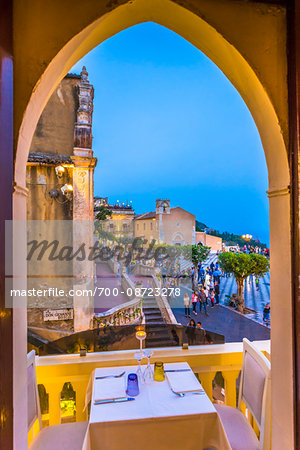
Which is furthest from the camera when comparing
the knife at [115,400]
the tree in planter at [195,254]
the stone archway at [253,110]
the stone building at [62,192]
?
the tree in planter at [195,254]

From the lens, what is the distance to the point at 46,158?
18.7ft

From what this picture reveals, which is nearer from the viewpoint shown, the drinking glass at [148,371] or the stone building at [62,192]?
the drinking glass at [148,371]

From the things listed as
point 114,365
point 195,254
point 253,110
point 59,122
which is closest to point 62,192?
point 59,122

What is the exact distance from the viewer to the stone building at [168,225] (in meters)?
23.3

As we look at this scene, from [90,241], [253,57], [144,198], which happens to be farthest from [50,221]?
[144,198]

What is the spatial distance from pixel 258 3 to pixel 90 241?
5381 millimetres

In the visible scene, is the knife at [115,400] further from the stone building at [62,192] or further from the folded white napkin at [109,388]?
the stone building at [62,192]

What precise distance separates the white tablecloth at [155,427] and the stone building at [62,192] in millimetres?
4656

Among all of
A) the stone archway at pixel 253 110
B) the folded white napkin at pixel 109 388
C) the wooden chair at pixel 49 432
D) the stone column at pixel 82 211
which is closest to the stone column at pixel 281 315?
the stone archway at pixel 253 110

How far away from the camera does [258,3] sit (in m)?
1.13

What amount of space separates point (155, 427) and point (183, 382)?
35 cm

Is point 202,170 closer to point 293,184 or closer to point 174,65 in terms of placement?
point 174,65

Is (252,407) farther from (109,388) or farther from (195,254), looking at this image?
(195,254)

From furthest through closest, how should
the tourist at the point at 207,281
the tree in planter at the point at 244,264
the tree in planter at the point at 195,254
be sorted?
the tree in planter at the point at 195,254 → the tourist at the point at 207,281 → the tree in planter at the point at 244,264
